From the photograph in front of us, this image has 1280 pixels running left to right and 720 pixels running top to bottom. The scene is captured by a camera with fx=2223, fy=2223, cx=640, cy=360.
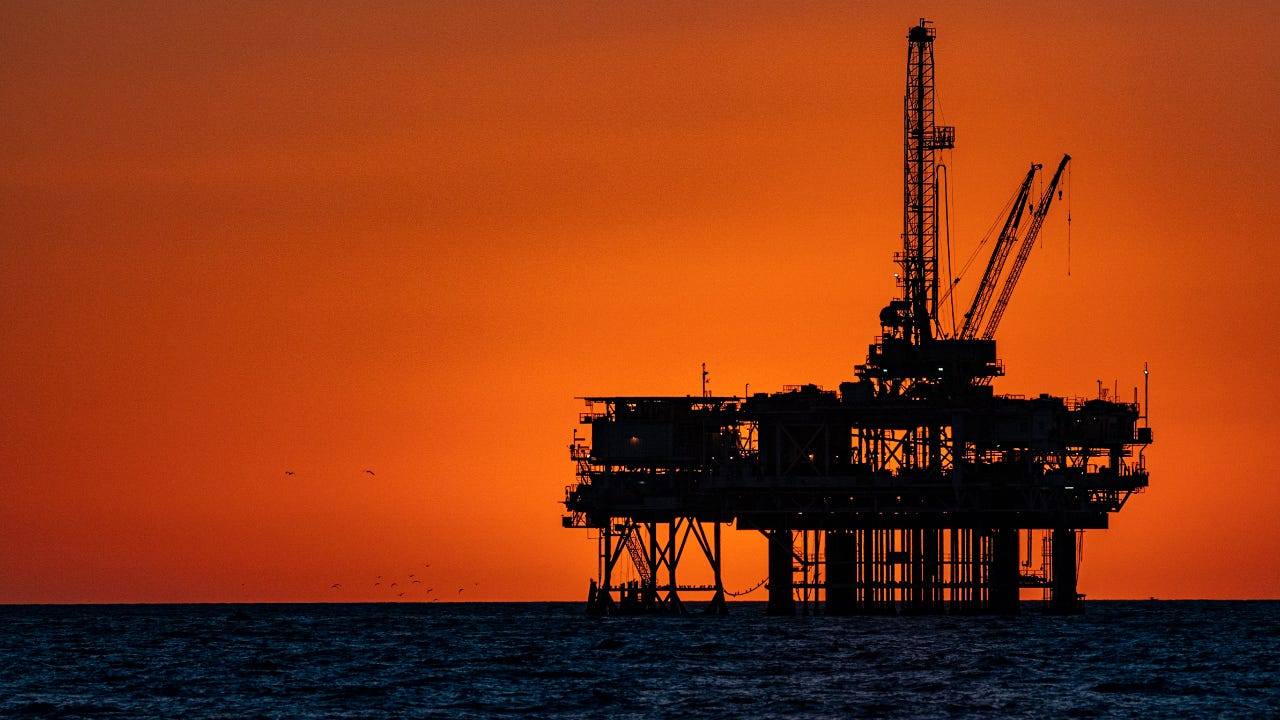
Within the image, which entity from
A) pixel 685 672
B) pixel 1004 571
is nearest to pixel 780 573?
pixel 1004 571

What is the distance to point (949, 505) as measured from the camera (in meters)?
140

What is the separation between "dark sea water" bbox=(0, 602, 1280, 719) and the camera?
9100cm

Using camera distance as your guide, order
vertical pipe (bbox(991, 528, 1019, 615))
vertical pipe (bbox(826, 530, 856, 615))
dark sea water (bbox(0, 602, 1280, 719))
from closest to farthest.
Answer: dark sea water (bbox(0, 602, 1280, 719))
vertical pipe (bbox(991, 528, 1019, 615))
vertical pipe (bbox(826, 530, 856, 615))

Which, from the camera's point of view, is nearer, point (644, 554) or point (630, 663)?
point (630, 663)

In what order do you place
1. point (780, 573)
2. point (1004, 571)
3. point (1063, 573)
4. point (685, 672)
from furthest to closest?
Result: 1. point (780, 573)
2. point (1063, 573)
3. point (1004, 571)
4. point (685, 672)

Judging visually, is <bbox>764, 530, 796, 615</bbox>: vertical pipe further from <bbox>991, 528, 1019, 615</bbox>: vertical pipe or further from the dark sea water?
<bbox>991, 528, 1019, 615</bbox>: vertical pipe

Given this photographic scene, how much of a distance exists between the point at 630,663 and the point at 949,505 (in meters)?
35.4

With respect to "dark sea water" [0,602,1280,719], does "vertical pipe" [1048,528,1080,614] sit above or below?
above

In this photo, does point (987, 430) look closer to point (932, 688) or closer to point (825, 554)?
point (825, 554)

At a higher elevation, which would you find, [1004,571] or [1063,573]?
[1004,571]

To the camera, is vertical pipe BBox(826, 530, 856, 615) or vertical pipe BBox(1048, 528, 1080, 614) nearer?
vertical pipe BBox(1048, 528, 1080, 614)

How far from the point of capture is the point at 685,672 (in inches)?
4168

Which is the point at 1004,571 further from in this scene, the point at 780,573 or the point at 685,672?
the point at 685,672

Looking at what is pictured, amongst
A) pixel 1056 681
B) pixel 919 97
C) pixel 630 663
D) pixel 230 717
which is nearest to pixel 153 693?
pixel 230 717
